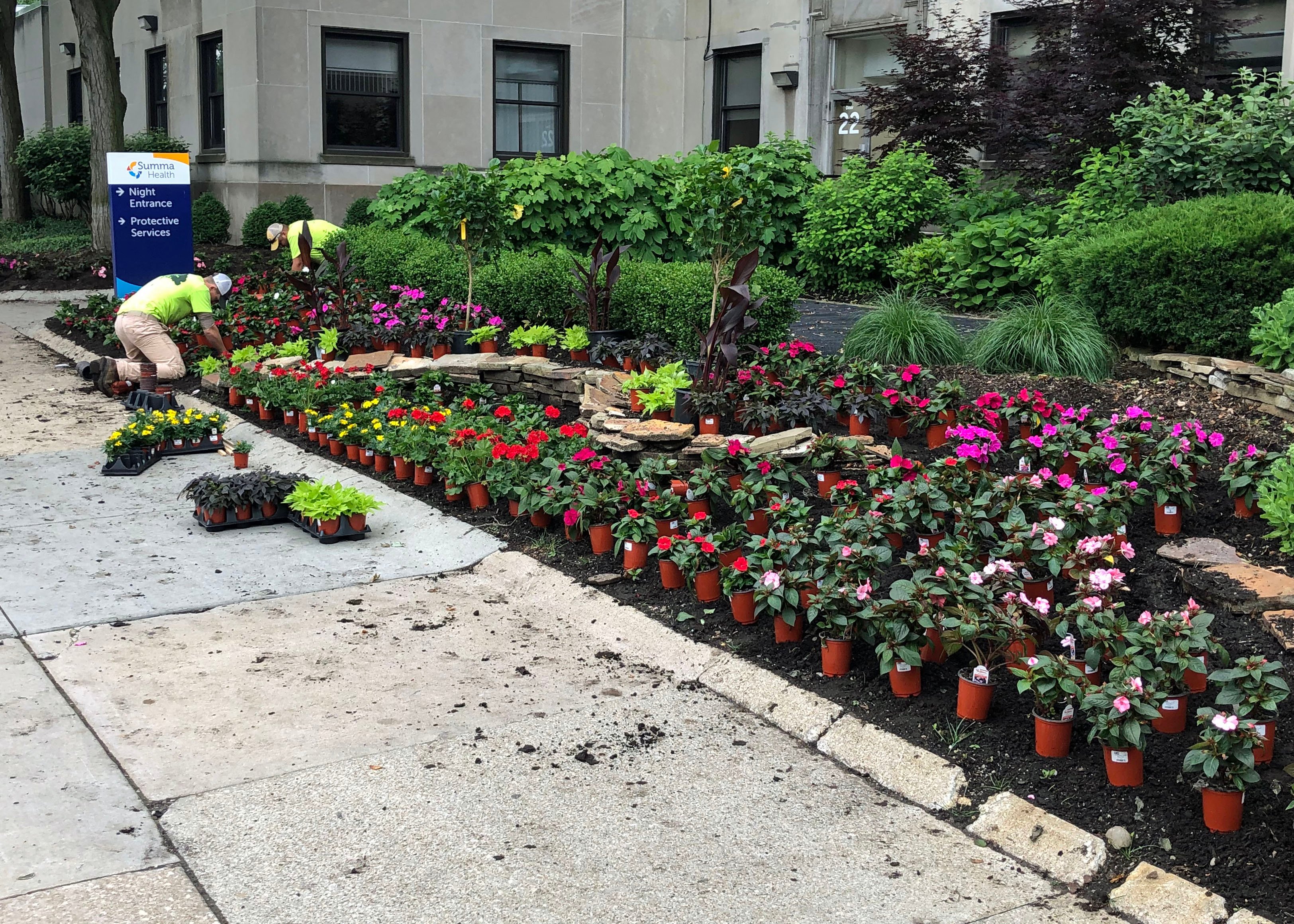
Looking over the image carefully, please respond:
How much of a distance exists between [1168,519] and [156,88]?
21824 millimetres

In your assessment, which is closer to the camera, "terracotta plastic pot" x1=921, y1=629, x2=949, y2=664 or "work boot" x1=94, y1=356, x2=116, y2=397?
"terracotta plastic pot" x1=921, y1=629, x2=949, y2=664

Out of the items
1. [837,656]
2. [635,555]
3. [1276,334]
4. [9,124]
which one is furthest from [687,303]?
[9,124]

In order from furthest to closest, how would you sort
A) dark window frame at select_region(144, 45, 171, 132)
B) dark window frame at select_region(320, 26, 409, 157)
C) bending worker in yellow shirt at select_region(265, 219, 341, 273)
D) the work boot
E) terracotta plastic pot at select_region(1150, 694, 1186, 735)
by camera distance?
dark window frame at select_region(144, 45, 171, 132) < dark window frame at select_region(320, 26, 409, 157) < bending worker in yellow shirt at select_region(265, 219, 341, 273) < the work boot < terracotta plastic pot at select_region(1150, 694, 1186, 735)

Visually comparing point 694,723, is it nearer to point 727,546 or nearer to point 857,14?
point 727,546

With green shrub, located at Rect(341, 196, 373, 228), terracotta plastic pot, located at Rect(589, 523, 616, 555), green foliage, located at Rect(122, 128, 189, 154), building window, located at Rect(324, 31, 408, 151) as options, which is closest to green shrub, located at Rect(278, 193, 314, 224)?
green shrub, located at Rect(341, 196, 373, 228)

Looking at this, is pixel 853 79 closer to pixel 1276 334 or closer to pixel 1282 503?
pixel 1276 334

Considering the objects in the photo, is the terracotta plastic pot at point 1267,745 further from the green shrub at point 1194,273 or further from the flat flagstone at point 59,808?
the green shrub at point 1194,273

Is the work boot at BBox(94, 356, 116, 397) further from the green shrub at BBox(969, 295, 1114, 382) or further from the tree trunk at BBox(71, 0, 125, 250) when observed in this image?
the tree trunk at BBox(71, 0, 125, 250)

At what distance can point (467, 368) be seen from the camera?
9.72 meters

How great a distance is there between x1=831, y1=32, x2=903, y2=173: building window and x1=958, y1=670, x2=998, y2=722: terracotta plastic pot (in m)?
15.5

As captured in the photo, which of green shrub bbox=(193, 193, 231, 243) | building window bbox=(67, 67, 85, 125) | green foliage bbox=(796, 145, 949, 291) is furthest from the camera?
building window bbox=(67, 67, 85, 125)

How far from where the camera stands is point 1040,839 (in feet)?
12.1

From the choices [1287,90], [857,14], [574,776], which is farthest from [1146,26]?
[574,776]

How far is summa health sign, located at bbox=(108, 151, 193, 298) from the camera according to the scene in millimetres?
13438
